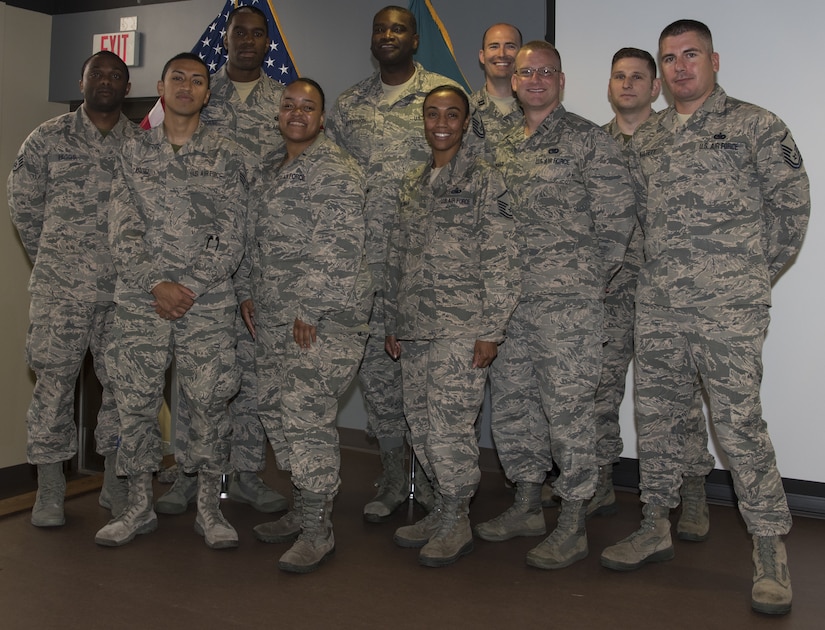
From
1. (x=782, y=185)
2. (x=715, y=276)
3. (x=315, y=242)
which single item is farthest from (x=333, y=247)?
(x=782, y=185)

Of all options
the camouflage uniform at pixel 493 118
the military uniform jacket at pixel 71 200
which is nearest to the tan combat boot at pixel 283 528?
the military uniform jacket at pixel 71 200

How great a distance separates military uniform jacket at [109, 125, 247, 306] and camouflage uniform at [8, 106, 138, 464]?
32 cm

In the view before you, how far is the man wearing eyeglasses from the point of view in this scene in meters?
3.36

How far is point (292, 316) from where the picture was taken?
3.39 metres

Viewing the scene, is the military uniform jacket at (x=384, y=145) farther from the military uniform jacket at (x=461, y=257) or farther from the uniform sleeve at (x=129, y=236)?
the uniform sleeve at (x=129, y=236)

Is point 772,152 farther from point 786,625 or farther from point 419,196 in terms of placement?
point 786,625

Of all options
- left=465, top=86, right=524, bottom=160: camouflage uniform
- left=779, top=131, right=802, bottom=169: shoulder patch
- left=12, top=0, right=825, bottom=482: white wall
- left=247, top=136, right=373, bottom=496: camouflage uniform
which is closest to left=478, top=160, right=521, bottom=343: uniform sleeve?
left=247, top=136, right=373, bottom=496: camouflage uniform

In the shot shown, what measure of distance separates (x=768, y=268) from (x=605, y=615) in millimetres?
1358

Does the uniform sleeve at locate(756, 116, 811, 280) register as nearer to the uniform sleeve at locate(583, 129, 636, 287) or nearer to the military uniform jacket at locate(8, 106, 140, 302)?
the uniform sleeve at locate(583, 129, 636, 287)

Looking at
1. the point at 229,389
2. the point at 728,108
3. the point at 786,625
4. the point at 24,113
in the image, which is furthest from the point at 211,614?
the point at 24,113

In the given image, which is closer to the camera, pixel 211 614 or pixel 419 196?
pixel 211 614

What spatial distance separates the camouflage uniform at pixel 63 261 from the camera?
12.2ft

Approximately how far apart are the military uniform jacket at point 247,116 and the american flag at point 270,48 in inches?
51.0

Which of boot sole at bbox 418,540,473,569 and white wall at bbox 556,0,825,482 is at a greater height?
white wall at bbox 556,0,825,482
